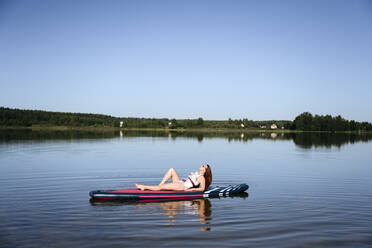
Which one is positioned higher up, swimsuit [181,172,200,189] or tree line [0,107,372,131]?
tree line [0,107,372,131]

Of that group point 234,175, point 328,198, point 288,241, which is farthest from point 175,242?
point 234,175

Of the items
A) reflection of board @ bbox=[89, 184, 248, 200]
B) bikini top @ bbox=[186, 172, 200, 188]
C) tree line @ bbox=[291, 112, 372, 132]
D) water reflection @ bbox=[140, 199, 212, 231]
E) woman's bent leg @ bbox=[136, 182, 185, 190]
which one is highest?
tree line @ bbox=[291, 112, 372, 132]

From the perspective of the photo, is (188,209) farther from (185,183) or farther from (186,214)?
(185,183)

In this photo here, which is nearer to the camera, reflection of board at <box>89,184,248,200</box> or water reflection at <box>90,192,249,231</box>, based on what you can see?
water reflection at <box>90,192,249,231</box>

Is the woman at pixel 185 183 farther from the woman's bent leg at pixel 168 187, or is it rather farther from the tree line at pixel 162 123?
the tree line at pixel 162 123

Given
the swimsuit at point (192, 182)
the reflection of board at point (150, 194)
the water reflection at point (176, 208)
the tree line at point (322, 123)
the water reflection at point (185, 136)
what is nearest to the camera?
the water reflection at point (176, 208)

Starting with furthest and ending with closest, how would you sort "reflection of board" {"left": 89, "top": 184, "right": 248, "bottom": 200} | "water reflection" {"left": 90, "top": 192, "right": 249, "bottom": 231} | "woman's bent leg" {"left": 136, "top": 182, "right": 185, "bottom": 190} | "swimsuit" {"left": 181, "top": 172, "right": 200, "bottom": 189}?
1. "swimsuit" {"left": 181, "top": 172, "right": 200, "bottom": 189}
2. "woman's bent leg" {"left": 136, "top": 182, "right": 185, "bottom": 190}
3. "reflection of board" {"left": 89, "top": 184, "right": 248, "bottom": 200}
4. "water reflection" {"left": 90, "top": 192, "right": 249, "bottom": 231}

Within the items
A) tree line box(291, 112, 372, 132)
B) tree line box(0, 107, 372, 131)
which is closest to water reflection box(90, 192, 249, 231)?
tree line box(0, 107, 372, 131)

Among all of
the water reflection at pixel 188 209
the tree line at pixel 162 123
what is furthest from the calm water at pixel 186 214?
the tree line at pixel 162 123

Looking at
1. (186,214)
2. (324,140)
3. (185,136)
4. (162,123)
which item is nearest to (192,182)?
(186,214)

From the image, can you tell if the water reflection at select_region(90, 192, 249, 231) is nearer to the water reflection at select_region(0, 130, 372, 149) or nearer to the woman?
the woman

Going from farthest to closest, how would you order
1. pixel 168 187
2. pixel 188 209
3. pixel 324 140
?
pixel 324 140 < pixel 168 187 < pixel 188 209

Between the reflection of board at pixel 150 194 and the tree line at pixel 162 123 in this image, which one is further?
the tree line at pixel 162 123

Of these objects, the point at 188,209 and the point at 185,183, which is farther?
the point at 185,183
